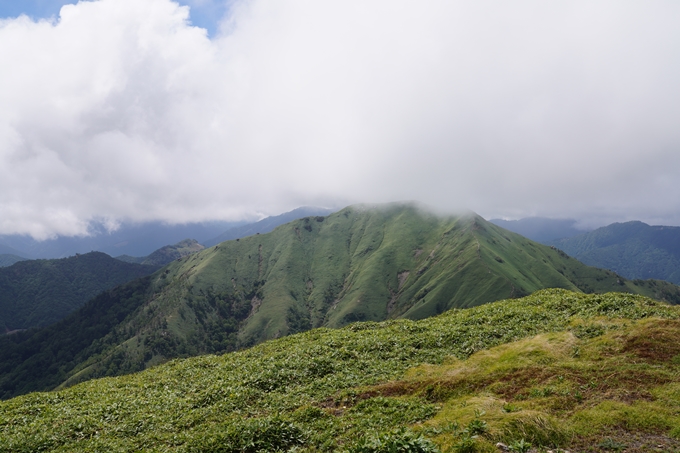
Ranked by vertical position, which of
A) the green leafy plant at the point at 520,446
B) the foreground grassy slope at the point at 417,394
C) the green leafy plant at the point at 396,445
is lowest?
the foreground grassy slope at the point at 417,394

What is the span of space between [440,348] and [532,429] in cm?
1557

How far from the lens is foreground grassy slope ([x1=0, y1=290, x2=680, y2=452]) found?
13.3 m

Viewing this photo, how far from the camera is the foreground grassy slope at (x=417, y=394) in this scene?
13.3 meters

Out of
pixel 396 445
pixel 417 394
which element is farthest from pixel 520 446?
pixel 417 394

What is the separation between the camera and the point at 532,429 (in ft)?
41.7

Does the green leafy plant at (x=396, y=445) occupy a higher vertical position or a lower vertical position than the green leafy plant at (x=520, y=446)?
higher

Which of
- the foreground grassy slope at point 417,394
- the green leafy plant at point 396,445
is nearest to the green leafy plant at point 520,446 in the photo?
the foreground grassy slope at point 417,394

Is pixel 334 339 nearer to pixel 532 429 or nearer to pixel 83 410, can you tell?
pixel 83 410

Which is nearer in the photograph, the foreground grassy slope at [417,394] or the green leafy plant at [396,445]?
the green leafy plant at [396,445]

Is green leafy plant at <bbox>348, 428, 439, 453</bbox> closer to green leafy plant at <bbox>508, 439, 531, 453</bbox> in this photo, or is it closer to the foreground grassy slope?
the foreground grassy slope

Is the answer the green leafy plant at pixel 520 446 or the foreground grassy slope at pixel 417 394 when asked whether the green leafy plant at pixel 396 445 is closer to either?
the foreground grassy slope at pixel 417 394

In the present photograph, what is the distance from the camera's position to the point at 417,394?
19688mm

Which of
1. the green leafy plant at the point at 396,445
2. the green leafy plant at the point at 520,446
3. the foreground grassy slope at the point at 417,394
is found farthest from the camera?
the foreground grassy slope at the point at 417,394

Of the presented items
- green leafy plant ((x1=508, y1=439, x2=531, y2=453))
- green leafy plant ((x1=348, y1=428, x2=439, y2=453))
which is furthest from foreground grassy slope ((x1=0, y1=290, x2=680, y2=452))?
green leafy plant ((x1=508, y1=439, x2=531, y2=453))
